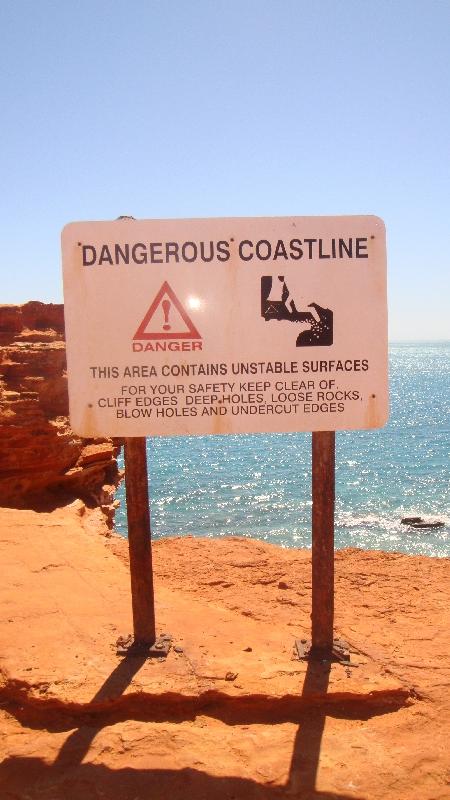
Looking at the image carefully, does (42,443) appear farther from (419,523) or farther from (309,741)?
(419,523)

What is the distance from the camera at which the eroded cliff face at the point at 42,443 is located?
13.1m

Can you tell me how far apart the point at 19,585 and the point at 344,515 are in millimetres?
30308

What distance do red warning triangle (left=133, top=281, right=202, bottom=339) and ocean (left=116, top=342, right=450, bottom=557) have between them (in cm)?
2513

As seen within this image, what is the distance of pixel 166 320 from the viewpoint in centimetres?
483

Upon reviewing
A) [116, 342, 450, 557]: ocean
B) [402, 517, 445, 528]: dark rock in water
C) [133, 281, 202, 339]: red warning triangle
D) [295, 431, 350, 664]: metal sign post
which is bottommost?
[116, 342, 450, 557]: ocean

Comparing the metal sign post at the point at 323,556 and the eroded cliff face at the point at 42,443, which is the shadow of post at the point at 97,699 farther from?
the eroded cliff face at the point at 42,443

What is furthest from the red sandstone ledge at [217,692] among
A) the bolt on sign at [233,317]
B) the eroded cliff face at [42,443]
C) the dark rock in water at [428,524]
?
the dark rock in water at [428,524]

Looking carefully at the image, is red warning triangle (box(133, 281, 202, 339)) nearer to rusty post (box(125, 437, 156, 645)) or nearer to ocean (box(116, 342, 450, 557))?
rusty post (box(125, 437, 156, 645))

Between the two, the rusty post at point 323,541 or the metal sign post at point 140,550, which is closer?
the rusty post at point 323,541

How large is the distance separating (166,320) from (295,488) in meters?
39.1

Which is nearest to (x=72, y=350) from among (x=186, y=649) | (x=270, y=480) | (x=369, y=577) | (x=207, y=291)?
(x=207, y=291)

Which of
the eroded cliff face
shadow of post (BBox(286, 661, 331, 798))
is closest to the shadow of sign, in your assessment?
shadow of post (BBox(286, 661, 331, 798))

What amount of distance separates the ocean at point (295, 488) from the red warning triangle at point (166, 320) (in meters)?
25.1

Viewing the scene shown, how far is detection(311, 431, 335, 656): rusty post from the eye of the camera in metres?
5.10
